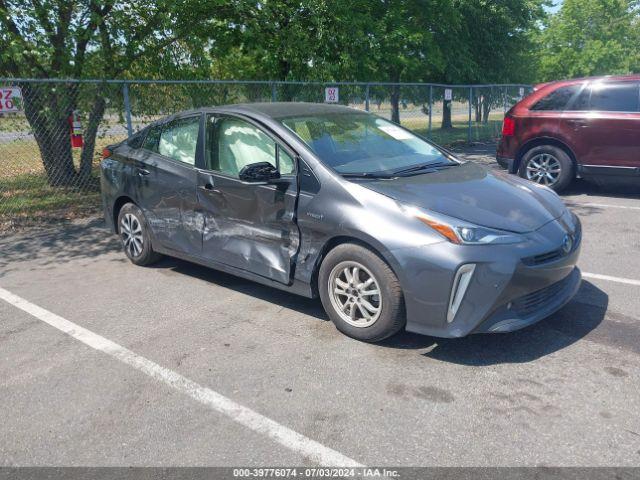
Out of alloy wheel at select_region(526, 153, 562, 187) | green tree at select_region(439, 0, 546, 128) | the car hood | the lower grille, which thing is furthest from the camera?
green tree at select_region(439, 0, 546, 128)

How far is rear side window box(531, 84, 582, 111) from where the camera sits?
28.8 ft

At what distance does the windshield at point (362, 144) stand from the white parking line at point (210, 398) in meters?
1.82

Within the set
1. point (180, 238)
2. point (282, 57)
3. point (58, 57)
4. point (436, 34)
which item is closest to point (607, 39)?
point (436, 34)

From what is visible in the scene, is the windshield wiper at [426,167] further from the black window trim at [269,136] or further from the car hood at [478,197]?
the black window trim at [269,136]

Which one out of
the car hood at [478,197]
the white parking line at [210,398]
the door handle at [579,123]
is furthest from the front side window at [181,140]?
the door handle at [579,123]

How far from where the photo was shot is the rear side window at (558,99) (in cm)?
877

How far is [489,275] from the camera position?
3469 mm

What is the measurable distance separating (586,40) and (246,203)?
37.4 metres

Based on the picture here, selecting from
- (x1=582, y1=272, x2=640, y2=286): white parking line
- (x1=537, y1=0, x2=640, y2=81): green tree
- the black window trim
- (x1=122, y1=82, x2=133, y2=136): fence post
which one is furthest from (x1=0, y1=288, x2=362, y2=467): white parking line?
(x1=537, y1=0, x2=640, y2=81): green tree

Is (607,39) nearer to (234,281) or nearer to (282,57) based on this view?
(282,57)

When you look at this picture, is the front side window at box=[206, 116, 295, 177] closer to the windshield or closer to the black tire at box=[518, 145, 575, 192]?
the windshield

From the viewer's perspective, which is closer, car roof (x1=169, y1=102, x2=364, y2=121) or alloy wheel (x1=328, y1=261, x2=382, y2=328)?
→ alloy wheel (x1=328, y1=261, x2=382, y2=328)

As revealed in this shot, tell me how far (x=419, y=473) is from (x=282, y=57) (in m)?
10.7

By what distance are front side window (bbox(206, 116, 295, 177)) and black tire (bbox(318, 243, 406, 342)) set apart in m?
0.83
